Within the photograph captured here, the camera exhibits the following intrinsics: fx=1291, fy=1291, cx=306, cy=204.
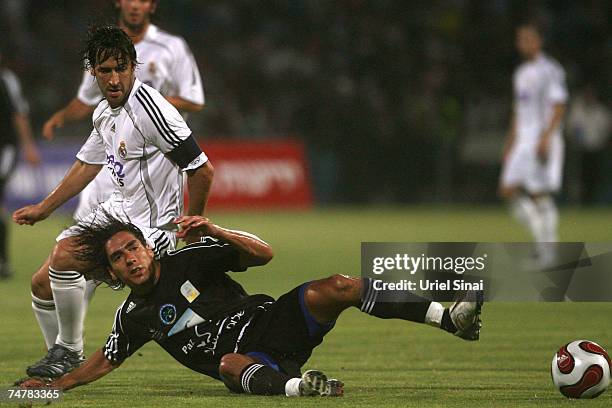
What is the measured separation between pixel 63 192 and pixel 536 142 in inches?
305

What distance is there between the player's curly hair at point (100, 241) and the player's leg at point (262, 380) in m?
0.66

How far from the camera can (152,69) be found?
26.5ft

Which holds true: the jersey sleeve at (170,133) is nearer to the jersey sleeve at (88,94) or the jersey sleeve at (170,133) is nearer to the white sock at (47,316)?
the white sock at (47,316)

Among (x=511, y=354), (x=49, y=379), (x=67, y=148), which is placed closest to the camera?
(x=49, y=379)

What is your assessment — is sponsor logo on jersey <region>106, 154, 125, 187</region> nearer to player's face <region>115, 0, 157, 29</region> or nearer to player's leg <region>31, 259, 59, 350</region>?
player's leg <region>31, 259, 59, 350</region>

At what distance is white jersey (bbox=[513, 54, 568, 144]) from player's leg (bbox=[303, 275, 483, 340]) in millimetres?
7857

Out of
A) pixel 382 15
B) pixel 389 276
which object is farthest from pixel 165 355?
pixel 382 15

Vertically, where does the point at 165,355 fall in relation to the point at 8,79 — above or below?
below

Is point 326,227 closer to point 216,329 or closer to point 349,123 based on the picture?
point 349,123

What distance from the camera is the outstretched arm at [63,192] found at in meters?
6.62

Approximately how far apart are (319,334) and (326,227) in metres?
12.8

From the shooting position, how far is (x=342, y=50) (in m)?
24.2

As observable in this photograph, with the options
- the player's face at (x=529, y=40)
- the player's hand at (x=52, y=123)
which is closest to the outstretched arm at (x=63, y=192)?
the player's hand at (x=52, y=123)

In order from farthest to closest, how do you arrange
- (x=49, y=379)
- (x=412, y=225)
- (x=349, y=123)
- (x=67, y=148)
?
(x=349, y=123)
(x=67, y=148)
(x=412, y=225)
(x=49, y=379)
